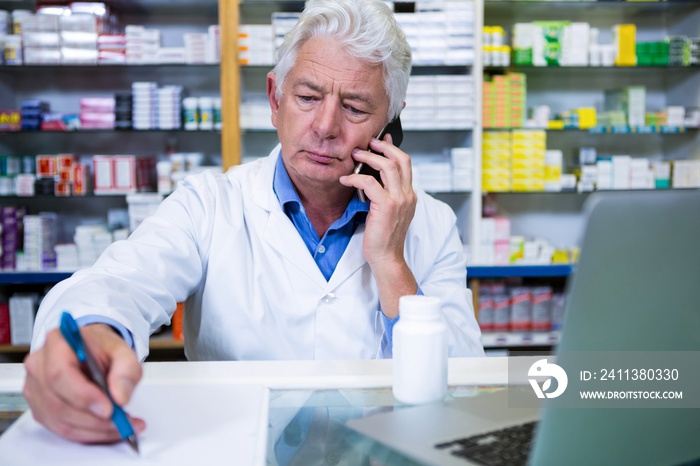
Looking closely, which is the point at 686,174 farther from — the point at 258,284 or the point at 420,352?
the point at 420,352

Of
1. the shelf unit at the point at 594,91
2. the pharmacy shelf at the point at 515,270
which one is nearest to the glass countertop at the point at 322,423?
the pharmacy shelf at the point at 515,270

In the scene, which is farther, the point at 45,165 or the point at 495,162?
the point at 495,162

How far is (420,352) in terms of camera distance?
0.92 metres

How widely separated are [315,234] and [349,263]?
146mm

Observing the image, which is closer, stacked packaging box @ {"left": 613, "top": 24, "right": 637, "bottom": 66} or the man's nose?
the man's nose

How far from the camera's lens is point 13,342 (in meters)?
3.71

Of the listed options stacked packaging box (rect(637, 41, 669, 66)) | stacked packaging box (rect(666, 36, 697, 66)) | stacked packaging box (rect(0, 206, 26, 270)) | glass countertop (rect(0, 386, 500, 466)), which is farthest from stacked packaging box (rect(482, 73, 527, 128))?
glass countertop (rect(0, 386, 500, 466))

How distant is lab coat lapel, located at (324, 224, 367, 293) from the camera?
1596mm

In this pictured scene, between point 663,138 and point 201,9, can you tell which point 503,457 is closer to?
point 201,9

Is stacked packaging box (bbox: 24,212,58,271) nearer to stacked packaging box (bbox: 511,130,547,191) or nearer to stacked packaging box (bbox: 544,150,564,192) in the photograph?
stacked packaging box (bbox: 511,130,547,191)

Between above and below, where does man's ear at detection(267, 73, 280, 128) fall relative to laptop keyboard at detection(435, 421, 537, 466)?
above

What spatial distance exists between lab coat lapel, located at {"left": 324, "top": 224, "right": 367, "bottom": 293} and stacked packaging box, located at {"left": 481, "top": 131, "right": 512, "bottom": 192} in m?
2.32

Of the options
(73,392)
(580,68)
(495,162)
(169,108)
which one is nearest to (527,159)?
(495,162)

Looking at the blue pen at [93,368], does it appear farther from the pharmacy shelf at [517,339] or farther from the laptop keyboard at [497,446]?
the pharmacy shelf at [517,339]
